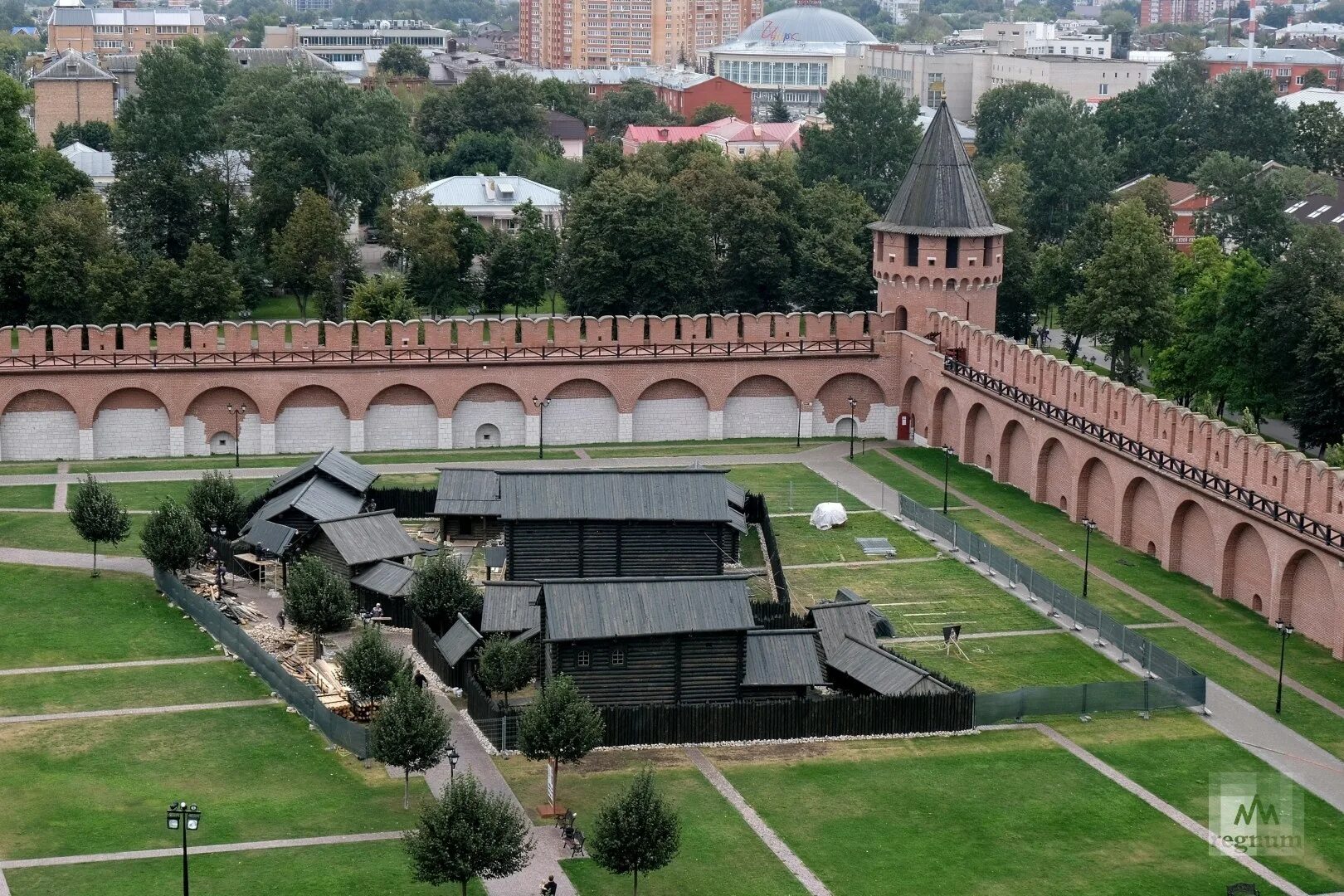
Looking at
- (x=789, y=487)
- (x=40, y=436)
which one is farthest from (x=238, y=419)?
(x=789, y=487)

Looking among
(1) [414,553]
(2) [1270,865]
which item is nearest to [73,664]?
(1) [414,553]

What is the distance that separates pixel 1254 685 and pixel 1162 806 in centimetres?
876

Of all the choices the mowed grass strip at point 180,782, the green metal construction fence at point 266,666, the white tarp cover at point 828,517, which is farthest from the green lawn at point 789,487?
the mowed grass strip at point 180,782

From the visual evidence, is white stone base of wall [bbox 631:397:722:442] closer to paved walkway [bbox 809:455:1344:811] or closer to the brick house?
paved walkway [bbox 809:455:1344:811]

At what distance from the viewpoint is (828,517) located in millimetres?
71125

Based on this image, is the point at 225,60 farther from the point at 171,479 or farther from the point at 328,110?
the point at 171,479

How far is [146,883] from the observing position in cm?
4344

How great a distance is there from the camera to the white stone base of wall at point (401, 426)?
82938mm

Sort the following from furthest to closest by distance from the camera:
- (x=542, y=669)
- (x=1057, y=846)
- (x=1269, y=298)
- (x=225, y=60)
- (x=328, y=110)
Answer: (x=225, y=60) < (x=328, y=110) < (x=1269, y=298) < (x=542, y=669) < (x=1057, y=846)

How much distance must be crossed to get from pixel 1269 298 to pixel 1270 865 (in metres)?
43.9

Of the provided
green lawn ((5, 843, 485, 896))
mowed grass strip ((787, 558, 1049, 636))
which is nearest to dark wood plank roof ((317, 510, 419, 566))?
mowed grass strip ((787, 558, 1049, 636))

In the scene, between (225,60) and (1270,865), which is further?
(225,60)

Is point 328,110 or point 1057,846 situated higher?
point 328,110

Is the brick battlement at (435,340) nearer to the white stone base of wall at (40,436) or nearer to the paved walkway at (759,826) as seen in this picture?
the white stone base of wall at (40,436)
